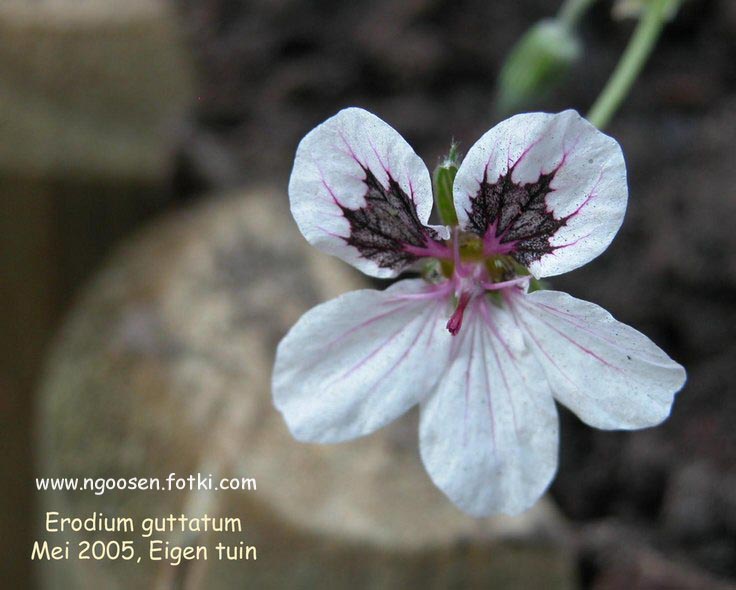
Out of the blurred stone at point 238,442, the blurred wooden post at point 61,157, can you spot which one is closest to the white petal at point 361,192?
the blurred stone at point 238,442

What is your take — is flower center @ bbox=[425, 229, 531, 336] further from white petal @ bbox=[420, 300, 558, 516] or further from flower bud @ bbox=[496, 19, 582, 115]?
flower bud @ bbox=[496, 19, 582, 115]

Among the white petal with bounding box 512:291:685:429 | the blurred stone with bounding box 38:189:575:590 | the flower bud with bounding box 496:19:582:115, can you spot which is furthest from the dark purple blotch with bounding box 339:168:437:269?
the flower bud with bounding box 496:19:582:115

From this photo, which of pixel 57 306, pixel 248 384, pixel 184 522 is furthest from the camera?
pixel 57 306

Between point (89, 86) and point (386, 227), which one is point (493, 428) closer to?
point (386, 227)

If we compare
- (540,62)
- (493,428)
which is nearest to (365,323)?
(493,428)

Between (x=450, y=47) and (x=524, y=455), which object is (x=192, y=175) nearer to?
(x=450, y=47)

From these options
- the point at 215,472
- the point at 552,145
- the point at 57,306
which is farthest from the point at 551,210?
the point at 57,306
